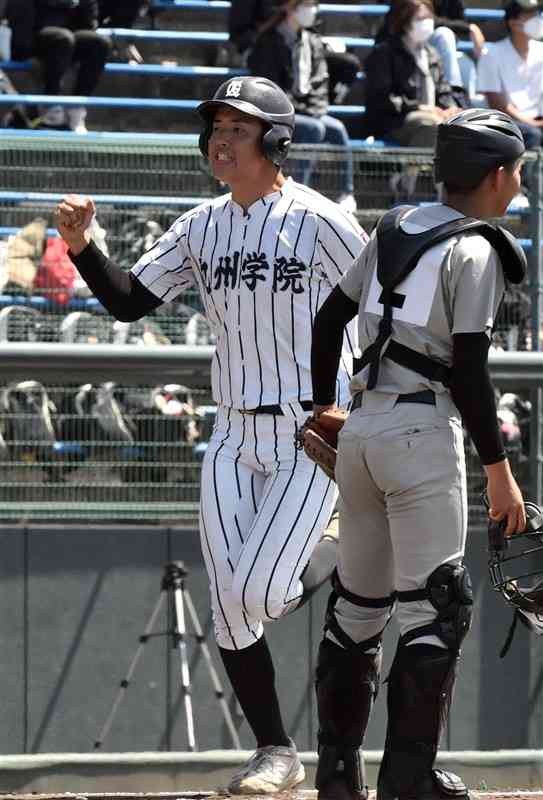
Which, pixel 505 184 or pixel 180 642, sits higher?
pixel 505 184

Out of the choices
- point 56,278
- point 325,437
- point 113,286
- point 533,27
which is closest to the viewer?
point 325,437

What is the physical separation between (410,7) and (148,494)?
450 cm

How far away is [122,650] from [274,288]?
3037mm

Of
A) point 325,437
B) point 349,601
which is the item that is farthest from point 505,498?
point 325,437

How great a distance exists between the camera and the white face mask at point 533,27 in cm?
1079

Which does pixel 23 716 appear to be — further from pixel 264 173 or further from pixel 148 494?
pixel 264 173

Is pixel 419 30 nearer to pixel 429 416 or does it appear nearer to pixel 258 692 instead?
pixel 258 692

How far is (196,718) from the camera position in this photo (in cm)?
738

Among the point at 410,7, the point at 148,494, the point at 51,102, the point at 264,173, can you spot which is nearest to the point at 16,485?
the point at 148,494

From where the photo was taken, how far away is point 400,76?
10289mm

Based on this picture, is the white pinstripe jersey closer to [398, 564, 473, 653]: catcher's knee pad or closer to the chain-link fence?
[398, 564, 473, 653]: catcher's knee pad

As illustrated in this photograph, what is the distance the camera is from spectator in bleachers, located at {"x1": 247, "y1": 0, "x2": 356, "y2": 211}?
391 inches

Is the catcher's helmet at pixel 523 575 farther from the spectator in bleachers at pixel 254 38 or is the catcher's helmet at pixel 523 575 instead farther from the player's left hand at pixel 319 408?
the spectator in bleachers at pixel 254 38

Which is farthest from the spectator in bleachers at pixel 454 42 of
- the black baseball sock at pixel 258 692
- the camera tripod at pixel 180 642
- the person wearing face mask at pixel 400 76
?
the black baseball sock at pixel 258 692
